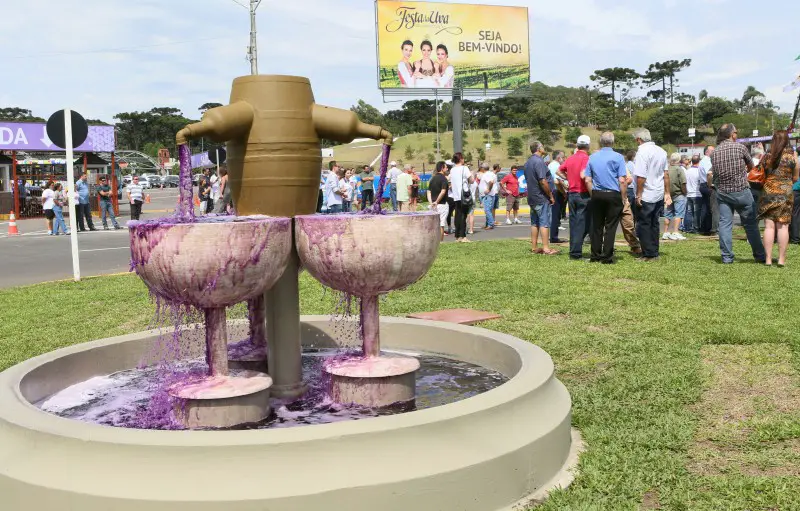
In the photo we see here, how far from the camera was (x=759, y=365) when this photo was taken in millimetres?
5074

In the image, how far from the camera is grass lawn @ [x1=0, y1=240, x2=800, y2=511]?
329cm

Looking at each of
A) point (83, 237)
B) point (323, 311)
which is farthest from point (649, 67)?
point (323, 311)

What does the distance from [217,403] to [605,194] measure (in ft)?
25.9

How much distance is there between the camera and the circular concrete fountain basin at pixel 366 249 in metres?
3.44

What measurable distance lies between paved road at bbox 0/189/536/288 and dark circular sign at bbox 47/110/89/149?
2497 mm

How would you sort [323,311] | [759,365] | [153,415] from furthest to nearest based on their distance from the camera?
[323,311]
[759,365]
[153,415]

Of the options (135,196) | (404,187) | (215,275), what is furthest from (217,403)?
(135,196)

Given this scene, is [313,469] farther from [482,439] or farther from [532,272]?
[532,272]

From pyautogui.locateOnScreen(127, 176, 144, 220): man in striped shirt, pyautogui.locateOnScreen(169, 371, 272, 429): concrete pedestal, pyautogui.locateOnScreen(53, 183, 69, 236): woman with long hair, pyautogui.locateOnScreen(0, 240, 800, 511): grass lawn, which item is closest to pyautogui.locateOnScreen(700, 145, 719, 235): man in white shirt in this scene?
pyautogui.locateOnScreen(0, 240, 800, 511): grass lawn

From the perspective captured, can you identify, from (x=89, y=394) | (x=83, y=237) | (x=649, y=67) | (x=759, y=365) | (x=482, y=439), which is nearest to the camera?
(x=482, y=439)

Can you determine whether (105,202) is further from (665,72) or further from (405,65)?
(665,72)

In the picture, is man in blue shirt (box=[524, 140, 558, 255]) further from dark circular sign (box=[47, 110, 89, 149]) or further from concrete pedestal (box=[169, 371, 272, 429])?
concrete pedestal (box=[169, 371, 272, 429])

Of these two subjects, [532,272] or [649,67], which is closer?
[532,272]

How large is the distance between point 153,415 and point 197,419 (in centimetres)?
46
